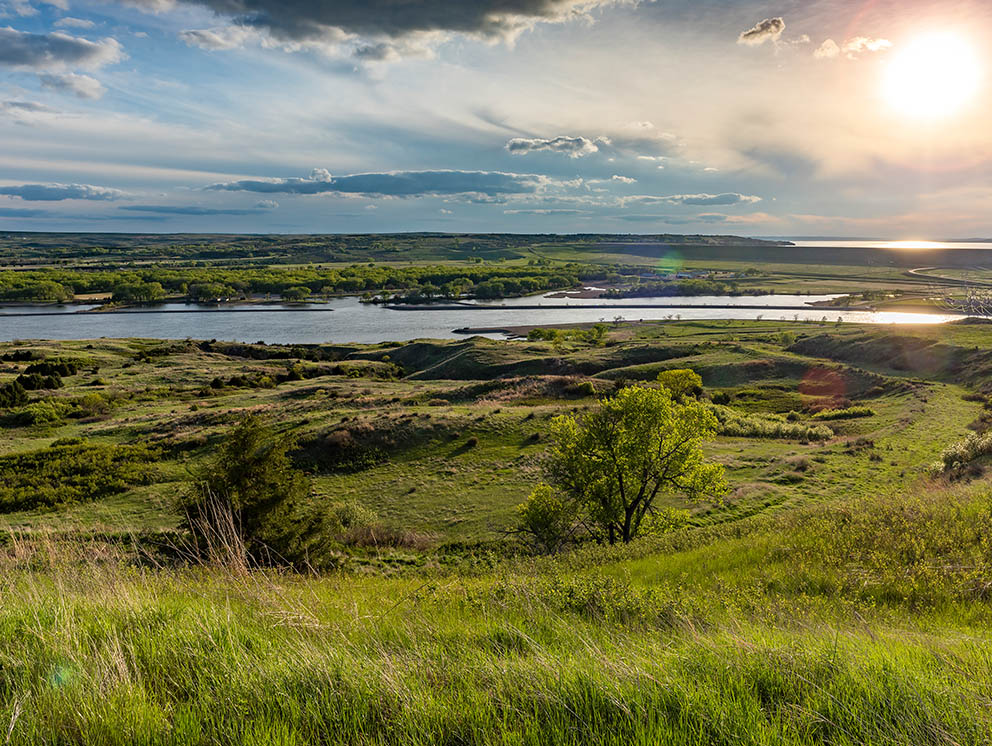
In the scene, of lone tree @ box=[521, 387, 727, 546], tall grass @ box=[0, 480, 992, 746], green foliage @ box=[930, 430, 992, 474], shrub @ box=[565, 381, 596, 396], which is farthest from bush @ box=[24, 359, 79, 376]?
green foliage @ box=[930, 430, 992, 474]

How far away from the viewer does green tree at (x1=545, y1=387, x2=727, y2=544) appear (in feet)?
69.8

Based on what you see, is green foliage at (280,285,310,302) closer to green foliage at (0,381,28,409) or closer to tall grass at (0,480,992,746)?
green foliage at (0,381,28,409)

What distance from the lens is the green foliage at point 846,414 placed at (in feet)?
149

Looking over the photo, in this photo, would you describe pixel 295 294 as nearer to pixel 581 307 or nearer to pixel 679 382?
pixel 581 307

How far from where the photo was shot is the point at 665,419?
2128cm

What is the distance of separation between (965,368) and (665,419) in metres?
57.9

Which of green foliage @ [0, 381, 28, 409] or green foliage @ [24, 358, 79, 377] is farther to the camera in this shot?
green foliage @ [24, 358, 79, 377]

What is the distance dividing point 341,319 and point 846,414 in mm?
138731

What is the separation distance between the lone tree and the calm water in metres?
106

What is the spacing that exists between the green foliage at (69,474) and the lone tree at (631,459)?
2369 centimetres

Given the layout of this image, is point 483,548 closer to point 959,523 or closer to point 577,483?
point 577,483

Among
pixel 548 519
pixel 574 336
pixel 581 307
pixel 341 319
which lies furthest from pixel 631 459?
pixel 581 307

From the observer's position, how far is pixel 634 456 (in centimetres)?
2128

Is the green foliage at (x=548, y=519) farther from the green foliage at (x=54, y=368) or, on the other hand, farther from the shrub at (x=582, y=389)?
the green foliage at (x=54, y=368)
